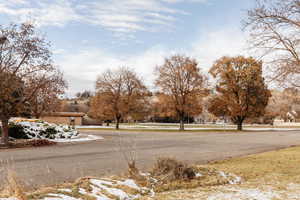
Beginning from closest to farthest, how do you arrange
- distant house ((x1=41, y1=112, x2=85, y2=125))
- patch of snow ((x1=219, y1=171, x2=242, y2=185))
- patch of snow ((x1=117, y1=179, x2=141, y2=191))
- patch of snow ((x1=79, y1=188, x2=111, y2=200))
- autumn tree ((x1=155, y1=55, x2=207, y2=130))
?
patch of snow ((x1=79, y1=188, x2=111, y2=200)) → patch of snow ((x1=117, y1=179, x2=141, y2=191)) → patch of snow ((x1=219, y1=171, x2=242, y2=185)) → autumn tree ((x1=155, y1=55, x2=207, y2=130)) → distant house ((x1=41, y1=112, x2=85, y2=125))

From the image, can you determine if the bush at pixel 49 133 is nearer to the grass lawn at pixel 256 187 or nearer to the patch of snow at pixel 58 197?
the grass lawn at pixel 256 187

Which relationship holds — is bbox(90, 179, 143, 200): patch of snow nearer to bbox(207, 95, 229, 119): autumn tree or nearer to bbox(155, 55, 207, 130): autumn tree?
bbox(155, 55, 207, 130): autumn tree

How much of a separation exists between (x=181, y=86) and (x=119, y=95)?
33.1 ft

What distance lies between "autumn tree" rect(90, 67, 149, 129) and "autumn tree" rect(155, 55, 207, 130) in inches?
205

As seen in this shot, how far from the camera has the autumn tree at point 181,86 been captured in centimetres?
4300

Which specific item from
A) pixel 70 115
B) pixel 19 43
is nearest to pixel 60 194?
pixel 19 43

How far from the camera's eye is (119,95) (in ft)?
155

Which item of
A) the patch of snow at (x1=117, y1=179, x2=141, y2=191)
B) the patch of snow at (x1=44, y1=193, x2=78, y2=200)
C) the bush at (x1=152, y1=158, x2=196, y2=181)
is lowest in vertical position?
the patch of snow at (x1=117, y1=179, x2=141, y2=191)

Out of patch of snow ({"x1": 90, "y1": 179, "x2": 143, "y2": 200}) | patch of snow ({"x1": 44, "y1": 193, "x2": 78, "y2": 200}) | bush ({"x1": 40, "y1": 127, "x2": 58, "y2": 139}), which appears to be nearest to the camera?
patch of snow ({"x1": 44, "y1": 193, "x2": 78, "y2": 200})

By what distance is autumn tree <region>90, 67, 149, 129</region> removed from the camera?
46594 millimetres

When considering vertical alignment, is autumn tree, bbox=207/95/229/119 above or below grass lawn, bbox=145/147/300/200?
above

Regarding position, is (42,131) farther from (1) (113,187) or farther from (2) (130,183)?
(1) (113,187)

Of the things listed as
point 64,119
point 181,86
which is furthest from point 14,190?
point 64,119

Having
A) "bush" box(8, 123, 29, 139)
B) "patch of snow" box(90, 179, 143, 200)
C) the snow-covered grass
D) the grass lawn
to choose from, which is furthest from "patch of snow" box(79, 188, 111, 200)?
"bush" box(8, 123, 29, 139)
